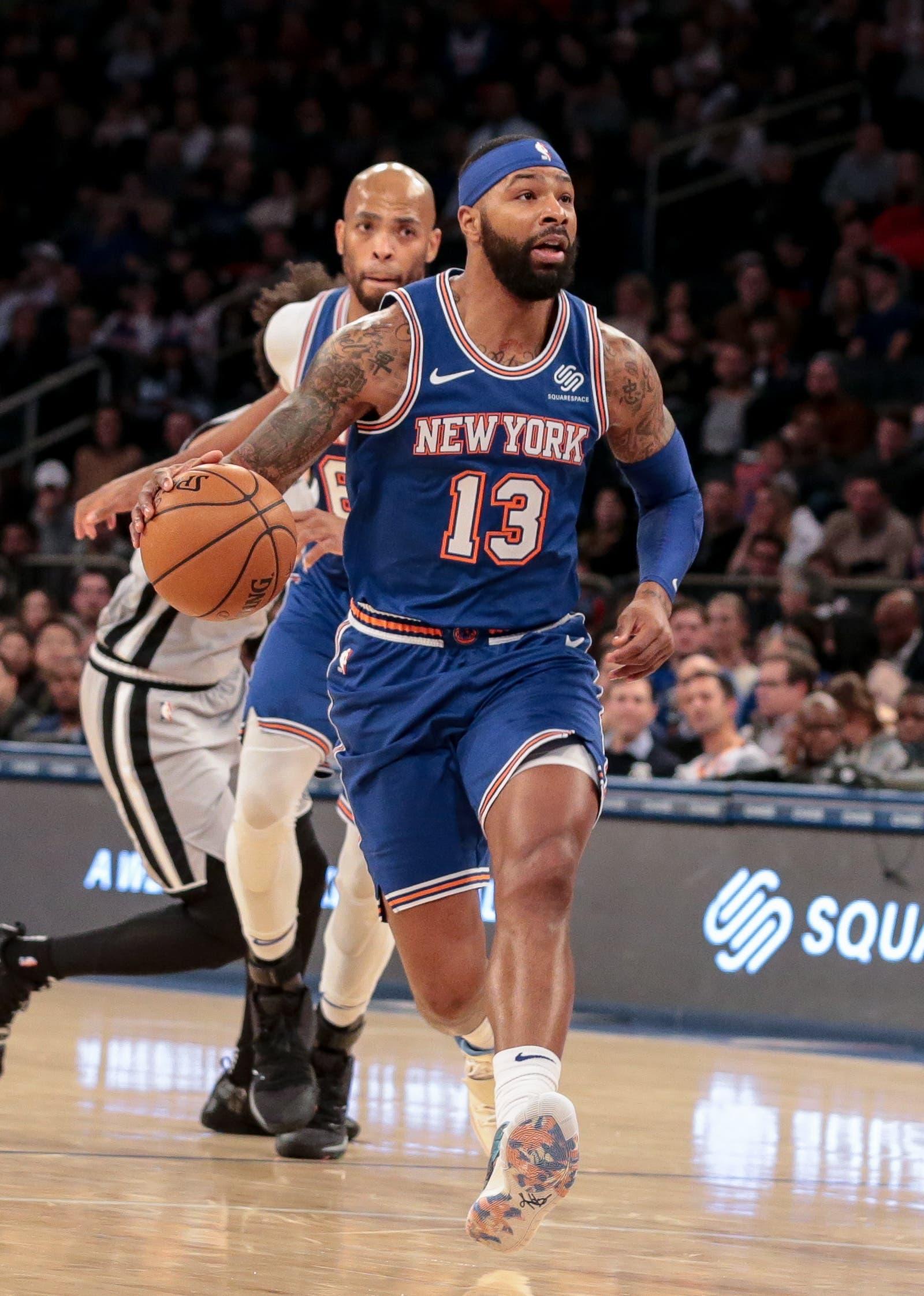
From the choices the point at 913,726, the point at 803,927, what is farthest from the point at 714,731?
the point at 803,927

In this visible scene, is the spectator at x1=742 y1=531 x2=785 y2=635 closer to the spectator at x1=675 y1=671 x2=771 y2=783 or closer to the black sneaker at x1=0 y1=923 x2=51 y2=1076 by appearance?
the spectator at x1=675 y1=671 x2=771 y2=783

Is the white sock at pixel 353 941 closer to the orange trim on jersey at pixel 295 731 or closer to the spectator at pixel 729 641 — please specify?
the orange trim on jersey at pixel 295 731

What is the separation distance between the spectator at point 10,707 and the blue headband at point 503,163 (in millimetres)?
6858

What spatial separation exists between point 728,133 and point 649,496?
11.4 m

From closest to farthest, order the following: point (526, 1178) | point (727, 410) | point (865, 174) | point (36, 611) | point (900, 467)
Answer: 1. point (526, 1178)
2. point (900, 467)
3. point (36, 611)
4. point (727, 410)
5. point (865, 174)

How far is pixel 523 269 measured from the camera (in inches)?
173

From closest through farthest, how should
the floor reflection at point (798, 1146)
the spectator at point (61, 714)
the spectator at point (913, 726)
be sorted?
the floor reflection at point (798, 1146), the spectator at point (913, 726), the spectator at point (61, 714)

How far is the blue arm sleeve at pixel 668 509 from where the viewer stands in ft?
15.4

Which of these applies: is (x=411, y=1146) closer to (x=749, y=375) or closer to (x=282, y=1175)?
(x=282, y=1175)

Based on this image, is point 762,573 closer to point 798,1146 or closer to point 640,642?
point 798,1146

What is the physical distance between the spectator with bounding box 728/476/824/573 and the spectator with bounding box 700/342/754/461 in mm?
1224

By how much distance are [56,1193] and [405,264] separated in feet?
8.85

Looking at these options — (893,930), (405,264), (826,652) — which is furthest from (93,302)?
(405,264)

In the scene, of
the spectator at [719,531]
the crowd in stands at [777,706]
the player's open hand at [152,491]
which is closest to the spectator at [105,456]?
the spectator at [719,531]
